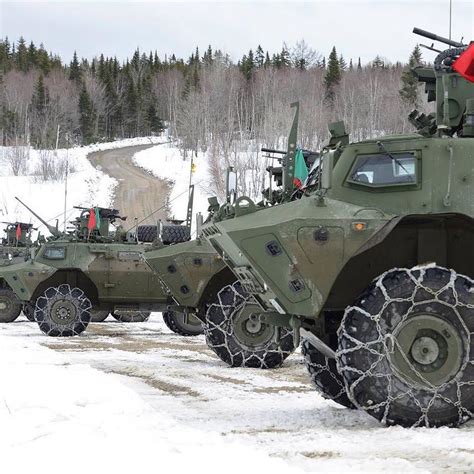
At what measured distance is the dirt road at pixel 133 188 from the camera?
157 ft

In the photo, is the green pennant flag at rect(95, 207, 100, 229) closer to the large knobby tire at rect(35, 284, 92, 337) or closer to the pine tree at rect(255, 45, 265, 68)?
the large knobby tire at rect(35, 284, 92, 337)

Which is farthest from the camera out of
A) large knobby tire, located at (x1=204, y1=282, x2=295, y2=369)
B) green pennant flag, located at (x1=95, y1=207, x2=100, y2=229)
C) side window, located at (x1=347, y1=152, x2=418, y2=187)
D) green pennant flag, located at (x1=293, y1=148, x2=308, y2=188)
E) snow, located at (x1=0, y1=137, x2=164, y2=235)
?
snow, located at (x1=0, y1=137, x2=164, y2=235)

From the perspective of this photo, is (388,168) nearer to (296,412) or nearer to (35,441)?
(296,412)

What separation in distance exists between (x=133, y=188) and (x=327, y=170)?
4822cm

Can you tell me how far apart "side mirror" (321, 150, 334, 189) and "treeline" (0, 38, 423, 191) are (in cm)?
3102

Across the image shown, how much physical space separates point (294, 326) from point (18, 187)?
4875 centimetres

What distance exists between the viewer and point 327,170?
6215mm

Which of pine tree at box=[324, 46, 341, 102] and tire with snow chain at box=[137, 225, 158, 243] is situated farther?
pine tree at box=[324, 46, 341, 102]

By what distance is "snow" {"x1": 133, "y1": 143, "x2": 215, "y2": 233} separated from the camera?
46.5 m

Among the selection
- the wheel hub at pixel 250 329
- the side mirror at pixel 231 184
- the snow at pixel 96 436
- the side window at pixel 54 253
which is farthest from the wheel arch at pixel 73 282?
the snow at pixel 96 436

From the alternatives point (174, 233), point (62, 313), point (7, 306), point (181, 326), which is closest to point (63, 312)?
point (62, 313)

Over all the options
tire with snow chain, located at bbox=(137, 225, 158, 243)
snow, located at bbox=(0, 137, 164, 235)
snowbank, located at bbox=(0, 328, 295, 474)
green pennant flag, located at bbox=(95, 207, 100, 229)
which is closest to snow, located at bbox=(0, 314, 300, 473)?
snowbank, located at bbox=(0, 328, 295, 474)

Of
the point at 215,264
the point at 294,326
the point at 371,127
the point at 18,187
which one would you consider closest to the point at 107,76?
the point at 18,187

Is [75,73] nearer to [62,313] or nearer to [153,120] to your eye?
[153,120]
